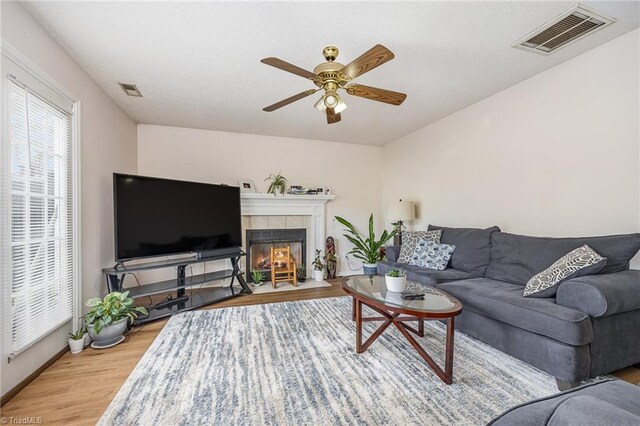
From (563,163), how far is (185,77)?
12.3ft

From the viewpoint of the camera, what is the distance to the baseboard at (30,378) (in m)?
1.70

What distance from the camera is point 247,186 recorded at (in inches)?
181

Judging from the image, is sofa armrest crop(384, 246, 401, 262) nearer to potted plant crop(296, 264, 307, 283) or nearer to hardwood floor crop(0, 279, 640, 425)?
potted plant crop(296, 264, 307, 283)

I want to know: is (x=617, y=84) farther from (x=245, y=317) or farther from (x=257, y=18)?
(x=245, y=317)

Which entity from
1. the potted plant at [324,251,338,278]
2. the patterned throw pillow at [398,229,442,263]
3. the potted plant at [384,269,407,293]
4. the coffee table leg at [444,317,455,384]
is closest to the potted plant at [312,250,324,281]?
the potted plant at [324,251,338,278]

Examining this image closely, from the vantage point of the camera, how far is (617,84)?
2.27m

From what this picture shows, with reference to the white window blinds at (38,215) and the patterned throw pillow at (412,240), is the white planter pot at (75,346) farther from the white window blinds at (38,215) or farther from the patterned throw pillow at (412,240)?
the patterned throw pillow at (412,240)

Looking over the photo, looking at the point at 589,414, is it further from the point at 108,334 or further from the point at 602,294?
the point at 108,334

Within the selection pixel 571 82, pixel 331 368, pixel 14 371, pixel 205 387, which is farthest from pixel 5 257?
pixel 571 82

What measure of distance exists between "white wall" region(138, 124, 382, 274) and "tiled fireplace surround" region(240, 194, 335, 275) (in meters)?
0.26

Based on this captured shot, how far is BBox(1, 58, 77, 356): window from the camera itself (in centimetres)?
Answer: 177

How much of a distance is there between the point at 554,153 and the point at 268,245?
158 inches

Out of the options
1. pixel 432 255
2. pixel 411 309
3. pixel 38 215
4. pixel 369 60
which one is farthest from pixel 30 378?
pixel 432 255

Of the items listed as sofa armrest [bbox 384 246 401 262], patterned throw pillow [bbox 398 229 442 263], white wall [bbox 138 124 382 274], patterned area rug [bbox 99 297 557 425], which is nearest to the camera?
patterned area rug [bbox 99 297 557 425]
